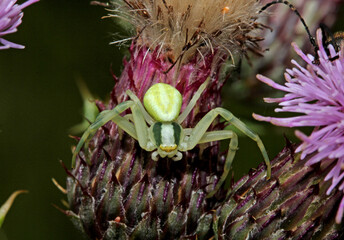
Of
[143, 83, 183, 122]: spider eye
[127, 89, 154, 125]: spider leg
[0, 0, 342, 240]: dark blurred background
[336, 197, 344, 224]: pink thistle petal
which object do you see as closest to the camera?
[336, 197, 344, 224]: pink thistle petal

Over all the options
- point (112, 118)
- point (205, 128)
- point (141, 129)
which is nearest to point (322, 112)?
point (205, 128)

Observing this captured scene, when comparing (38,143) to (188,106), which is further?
(38,143)

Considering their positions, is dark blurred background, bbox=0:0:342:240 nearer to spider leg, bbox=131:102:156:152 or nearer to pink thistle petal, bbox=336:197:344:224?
spider leg, bbox=131:102:156:152

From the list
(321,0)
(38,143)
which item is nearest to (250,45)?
(321,0)

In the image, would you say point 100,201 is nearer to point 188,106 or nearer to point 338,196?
point 188,106

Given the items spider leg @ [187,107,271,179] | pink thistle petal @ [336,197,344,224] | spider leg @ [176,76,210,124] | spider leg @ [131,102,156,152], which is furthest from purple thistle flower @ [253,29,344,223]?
spider leg @ [131,102,156,152]
